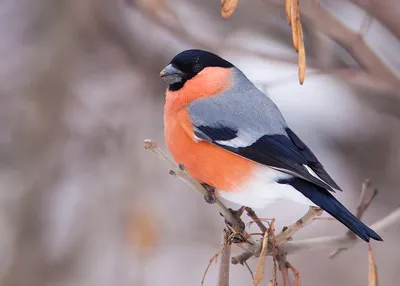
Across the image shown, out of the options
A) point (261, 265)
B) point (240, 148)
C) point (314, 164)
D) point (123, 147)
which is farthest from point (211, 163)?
point (123, 147)

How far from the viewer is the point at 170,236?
215 centimetres

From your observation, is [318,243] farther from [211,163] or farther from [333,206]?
[211,163]

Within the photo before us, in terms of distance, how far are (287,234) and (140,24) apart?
1349mm

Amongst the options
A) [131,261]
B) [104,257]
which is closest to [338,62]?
[131,261]

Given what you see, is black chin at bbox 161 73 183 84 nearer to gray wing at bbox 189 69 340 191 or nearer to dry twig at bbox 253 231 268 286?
gray wing at bbox 189 69 340 191

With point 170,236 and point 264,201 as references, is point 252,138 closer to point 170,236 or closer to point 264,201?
point 264,201

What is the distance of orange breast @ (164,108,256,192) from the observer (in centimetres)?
116

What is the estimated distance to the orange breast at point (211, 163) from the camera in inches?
45.8

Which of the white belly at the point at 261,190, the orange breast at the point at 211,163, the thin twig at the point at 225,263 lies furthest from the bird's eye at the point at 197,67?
the thin twig at the point at 225,263

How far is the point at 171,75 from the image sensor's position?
4.26 feet

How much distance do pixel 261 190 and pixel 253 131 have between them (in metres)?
0.12

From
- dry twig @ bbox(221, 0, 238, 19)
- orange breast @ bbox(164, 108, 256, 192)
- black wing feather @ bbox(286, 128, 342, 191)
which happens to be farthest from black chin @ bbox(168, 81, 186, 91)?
dry twig @ bbox(221, 0, 238, 19)

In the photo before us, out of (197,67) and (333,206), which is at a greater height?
(197,67)

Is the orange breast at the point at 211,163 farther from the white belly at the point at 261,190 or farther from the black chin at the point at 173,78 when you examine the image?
the black chin at the point at 173,78
